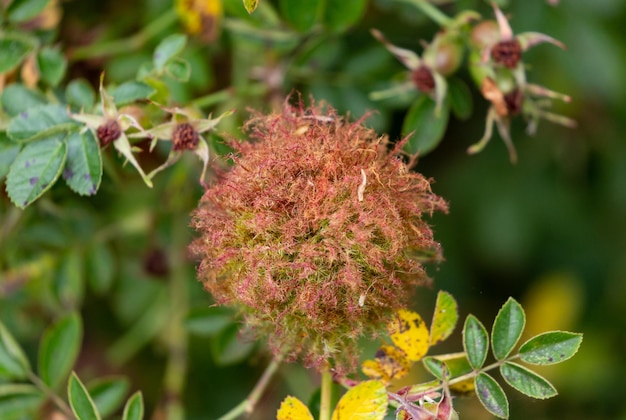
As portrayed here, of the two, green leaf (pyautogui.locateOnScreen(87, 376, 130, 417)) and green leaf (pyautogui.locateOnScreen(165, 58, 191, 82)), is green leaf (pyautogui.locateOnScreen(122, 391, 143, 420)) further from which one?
green leaf (pyautogui.locateOnScreen(165, 58, 191, 82))

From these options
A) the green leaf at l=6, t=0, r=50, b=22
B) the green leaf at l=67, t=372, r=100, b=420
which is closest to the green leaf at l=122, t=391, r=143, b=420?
the green leaf at l=67, t=372, r=100, b=420

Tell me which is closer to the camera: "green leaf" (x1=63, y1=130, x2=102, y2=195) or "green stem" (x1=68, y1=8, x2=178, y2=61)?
"green leaf" (x1=63, y1=130, x2=102, y2=195)

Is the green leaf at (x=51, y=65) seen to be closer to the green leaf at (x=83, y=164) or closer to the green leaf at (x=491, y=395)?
the green leaf at (x=83, y=164)

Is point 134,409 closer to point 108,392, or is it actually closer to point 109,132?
point 108,392

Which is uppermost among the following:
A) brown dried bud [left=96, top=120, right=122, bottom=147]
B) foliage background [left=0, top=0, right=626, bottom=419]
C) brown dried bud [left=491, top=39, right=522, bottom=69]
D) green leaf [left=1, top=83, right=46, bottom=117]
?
brown dried bud [left=491, top=39, right=522, bottom=69]

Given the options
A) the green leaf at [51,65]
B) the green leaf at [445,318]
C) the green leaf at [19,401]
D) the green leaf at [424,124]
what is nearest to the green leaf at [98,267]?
the green leaf at [19,401]

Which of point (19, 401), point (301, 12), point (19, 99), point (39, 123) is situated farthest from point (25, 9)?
point (19, 401)

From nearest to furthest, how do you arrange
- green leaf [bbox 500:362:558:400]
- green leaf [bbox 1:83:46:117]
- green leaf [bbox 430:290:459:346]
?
green leaf [bbox 500:362:558:400] < green leaf [bbox 430:290:459:346] < green leaf [bbox 1:83:46:117]

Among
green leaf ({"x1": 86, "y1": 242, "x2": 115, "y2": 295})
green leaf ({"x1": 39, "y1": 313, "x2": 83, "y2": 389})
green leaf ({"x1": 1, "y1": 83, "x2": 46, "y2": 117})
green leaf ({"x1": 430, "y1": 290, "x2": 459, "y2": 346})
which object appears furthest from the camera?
green leaf ({"x1": 86, "y1": 242, "x2": 115, "y2": 295})
